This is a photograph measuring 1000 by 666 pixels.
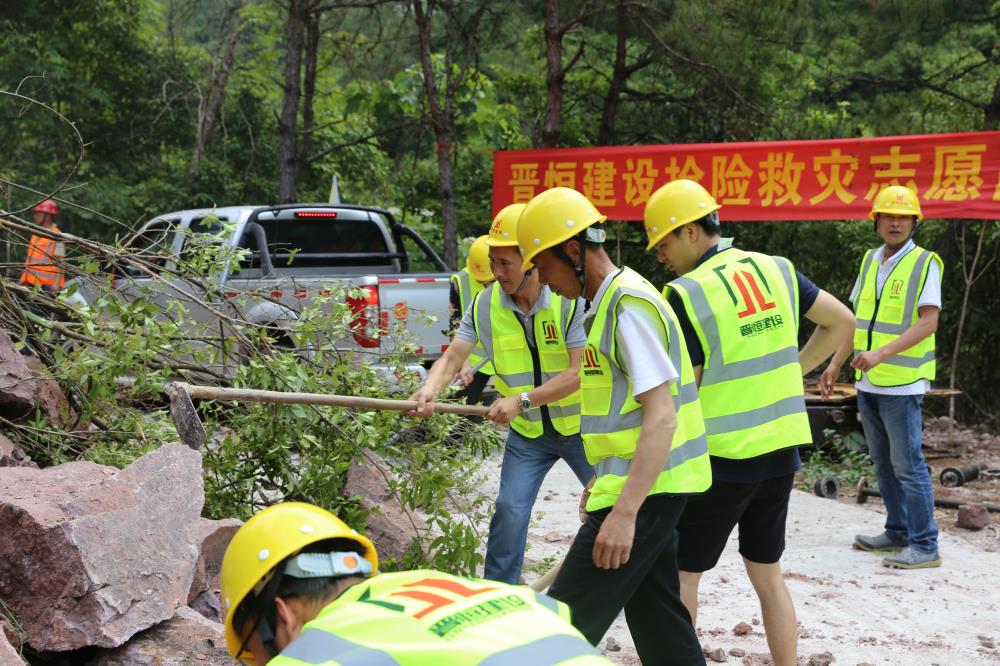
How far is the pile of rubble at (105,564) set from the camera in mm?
3867

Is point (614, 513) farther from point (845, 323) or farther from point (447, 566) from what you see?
point (447, 566)

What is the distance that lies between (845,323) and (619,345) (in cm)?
151

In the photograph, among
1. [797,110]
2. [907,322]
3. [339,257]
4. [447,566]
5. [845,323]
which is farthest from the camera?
[797,110]

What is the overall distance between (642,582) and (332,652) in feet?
7.33

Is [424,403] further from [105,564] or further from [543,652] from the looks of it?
[543,652]

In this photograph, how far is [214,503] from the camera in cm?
552

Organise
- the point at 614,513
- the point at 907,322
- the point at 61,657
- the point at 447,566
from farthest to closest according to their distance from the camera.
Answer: the point at 907,322 → the point at 447,566 → the point at 61,657 → the point at 614,513

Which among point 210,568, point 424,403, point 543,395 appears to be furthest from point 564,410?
point 210,568

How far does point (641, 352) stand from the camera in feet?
10.8

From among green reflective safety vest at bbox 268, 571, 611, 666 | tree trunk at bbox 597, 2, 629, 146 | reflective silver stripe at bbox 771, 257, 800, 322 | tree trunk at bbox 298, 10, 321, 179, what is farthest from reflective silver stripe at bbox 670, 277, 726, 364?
tree trunk at bbox 298, 10, 321, 179

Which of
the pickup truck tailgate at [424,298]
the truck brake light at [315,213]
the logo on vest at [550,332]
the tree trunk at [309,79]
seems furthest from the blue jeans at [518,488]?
the tree trunk at [309,79]

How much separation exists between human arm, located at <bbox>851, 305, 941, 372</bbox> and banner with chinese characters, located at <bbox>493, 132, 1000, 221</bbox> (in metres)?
3.49

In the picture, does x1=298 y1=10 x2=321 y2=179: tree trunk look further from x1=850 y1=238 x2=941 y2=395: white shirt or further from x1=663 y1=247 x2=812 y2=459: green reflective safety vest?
x1=663 y1=247 x2=812 y2=459: green reflective safety vest

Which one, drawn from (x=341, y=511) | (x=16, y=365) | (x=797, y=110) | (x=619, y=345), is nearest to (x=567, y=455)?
(x=341, y=511)
